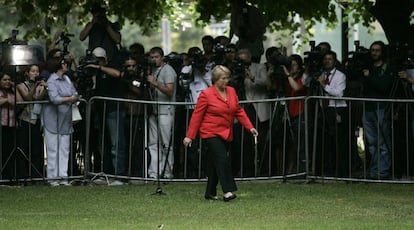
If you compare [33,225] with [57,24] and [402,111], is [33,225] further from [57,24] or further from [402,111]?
[57,24]

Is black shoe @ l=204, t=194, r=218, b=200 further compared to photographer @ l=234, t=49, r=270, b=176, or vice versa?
photographer @ l=234, t=49, r=270, b=176

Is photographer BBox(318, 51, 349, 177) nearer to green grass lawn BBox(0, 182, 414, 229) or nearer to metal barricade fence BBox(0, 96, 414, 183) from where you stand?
metal barricade fence BBox(0, 96, 414, 183)

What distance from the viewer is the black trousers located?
1686 cm

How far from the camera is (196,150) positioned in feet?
64.4

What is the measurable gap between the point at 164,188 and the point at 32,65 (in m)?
2.71

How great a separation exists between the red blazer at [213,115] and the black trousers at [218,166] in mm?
98

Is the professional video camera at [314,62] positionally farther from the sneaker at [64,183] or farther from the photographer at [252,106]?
the sneaker at [64,183]

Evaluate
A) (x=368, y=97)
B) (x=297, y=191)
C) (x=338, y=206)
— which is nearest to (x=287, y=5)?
(x=368, y=97)

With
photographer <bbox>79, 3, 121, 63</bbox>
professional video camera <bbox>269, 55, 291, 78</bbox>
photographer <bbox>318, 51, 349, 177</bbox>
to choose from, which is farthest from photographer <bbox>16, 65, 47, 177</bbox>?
photographer <bbox>318, 51, 349, 177</bbox>

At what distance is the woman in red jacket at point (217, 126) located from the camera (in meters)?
16.9

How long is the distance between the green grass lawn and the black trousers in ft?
0.73

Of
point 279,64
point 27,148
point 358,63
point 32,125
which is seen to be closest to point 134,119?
point 32,125

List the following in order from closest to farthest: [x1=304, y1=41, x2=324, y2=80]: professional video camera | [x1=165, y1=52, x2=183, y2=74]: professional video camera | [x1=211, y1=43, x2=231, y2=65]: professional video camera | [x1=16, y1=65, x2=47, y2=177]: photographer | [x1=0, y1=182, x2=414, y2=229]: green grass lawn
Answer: [x1=0, y1=182, x2=414, y2=229]: green grass lawn
[x1=16, y1=65, x2=47, y2=177]: photographer
[x1=211, y1=43, x2=231, y2=65]: professional video camera
[x1=304, y1=41, x2=324, y2=80]: professional video camera
[x1=165, y1=52, x2=183, y2=74]: professional video camera

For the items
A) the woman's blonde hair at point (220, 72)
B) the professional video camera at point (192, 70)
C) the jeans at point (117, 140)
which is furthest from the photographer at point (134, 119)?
the woman's blonde hair at point (220, 72)
